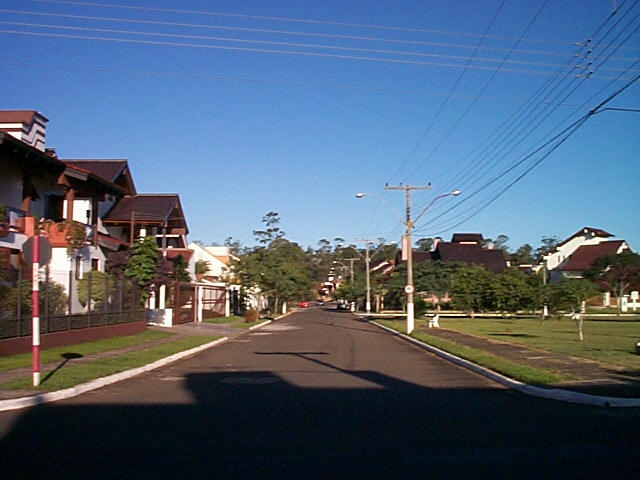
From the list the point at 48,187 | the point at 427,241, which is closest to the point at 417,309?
the point at 48,187

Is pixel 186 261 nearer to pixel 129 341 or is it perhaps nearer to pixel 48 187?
pixel 48 187

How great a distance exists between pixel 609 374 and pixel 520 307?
21.3m

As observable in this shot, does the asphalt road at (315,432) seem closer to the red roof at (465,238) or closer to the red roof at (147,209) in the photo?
the red roof at (147,209)

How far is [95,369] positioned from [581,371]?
38.1 ft

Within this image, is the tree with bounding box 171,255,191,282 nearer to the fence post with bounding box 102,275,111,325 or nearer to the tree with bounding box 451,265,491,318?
the fence post with bounding box 102,275,111,325

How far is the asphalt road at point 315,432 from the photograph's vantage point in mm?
7809

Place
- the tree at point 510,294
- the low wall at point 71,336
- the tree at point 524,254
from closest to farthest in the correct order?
the low wall at point 71,336
the tree at point 510,294
the tree at point 524,254

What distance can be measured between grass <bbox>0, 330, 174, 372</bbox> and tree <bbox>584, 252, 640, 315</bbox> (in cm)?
5359

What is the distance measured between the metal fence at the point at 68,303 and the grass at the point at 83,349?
28.1 inches

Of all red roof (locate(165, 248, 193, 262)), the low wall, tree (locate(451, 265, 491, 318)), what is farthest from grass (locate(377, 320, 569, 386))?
red roof (locate(165, 248, 193, 262))

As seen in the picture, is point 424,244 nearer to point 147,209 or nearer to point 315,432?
Result: point 147,209

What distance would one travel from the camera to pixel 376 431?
10.0 meters

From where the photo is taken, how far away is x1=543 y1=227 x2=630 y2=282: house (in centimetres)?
9169

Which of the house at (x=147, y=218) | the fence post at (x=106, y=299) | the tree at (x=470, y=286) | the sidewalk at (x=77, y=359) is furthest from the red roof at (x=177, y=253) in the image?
the tree at (x=470, y=286)
